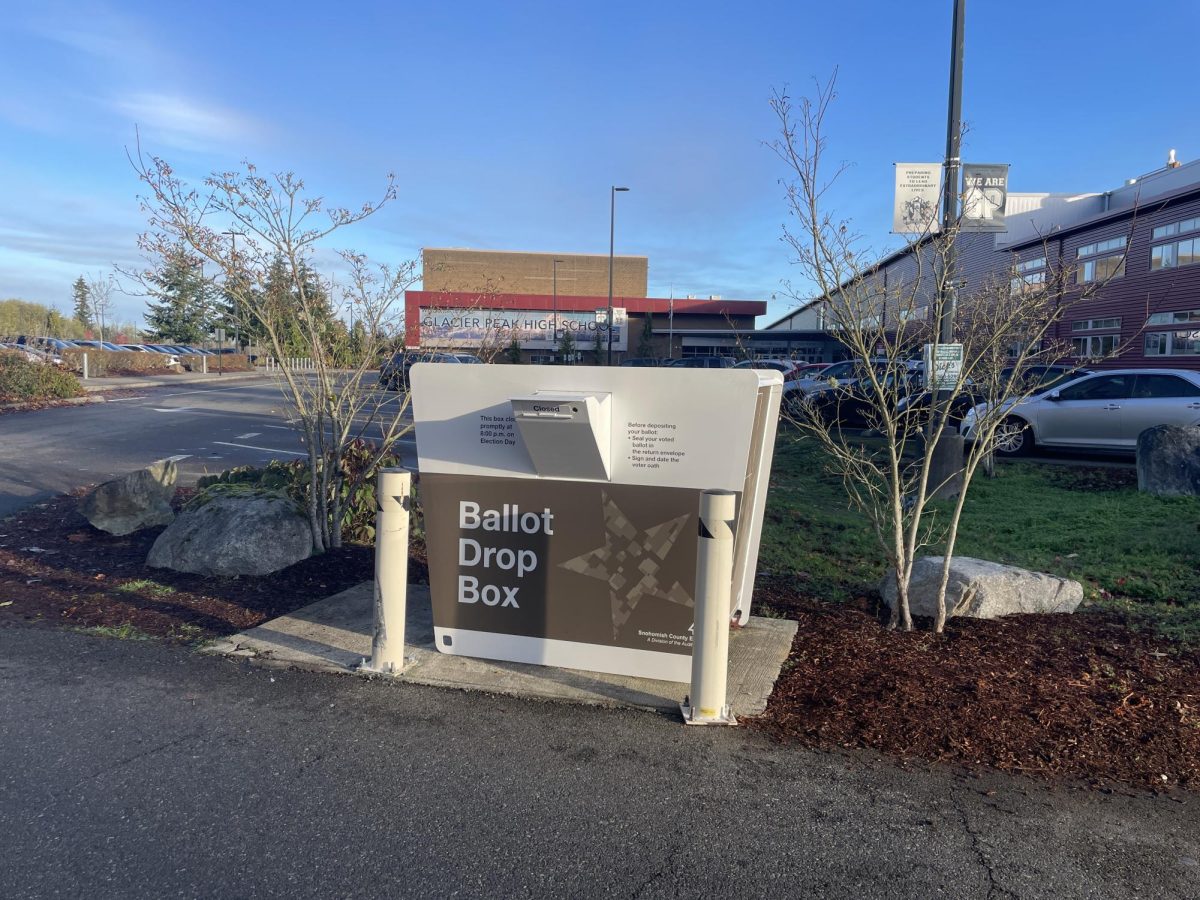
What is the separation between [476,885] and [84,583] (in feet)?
15.9

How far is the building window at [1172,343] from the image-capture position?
1081 inches

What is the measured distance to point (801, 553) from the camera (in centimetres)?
722

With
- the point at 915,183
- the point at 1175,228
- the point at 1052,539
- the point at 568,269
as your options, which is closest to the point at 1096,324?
the point at 1175,228

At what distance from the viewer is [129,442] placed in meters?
14.9

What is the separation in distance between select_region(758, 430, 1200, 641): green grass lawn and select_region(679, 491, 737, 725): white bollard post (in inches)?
91.2

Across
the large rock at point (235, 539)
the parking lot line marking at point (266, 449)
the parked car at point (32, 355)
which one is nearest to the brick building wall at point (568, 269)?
the parked car at point (32, 355)

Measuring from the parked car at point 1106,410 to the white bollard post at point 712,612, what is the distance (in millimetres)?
9276

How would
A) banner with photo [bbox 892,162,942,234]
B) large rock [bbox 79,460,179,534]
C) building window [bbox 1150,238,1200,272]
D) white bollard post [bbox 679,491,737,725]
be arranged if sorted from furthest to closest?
1. building window [bbox 1150,238,1200,272]
2. banner with photo [bbox 892,162,942,234]
3. large rock [bbox 79,460,179,534]
4. white bollard post [bbox 679,491,737,725]

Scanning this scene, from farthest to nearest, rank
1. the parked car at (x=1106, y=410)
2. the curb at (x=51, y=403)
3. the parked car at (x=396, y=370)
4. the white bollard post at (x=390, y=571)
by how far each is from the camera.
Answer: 1. the curb at (x=51, y=403)
2. the parked car at (x=1106, y=410)
3. the parked car at (x=396, y=370)
4. the white bollard post at (x=390, y=571)

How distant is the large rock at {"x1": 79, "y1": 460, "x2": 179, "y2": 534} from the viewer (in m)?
7.59

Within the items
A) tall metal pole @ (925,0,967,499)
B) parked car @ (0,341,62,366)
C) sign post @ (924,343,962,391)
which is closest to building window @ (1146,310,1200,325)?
tall metal pole @ (925,0,967,499)

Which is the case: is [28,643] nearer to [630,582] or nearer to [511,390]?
[511,390]

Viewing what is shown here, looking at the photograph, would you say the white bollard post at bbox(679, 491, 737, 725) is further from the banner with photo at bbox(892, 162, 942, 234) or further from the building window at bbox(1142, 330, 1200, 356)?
the building window at bbox(1142, 330, 1200, 356)

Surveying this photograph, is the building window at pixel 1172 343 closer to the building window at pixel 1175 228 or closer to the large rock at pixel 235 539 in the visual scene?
the building window at pixel 1175 228
